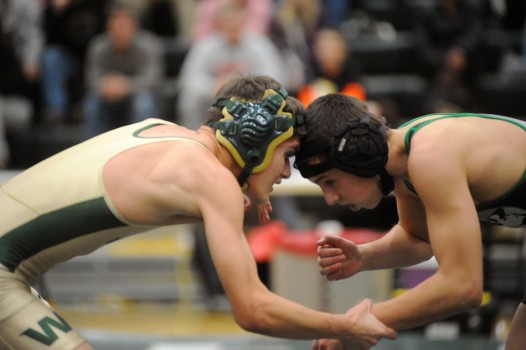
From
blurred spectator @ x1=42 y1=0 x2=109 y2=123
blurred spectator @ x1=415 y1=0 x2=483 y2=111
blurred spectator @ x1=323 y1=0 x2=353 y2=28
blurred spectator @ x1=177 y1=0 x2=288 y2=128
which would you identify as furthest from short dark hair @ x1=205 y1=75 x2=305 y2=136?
blurred spectator @ x1=323 y1=0 x2=353 y2=28

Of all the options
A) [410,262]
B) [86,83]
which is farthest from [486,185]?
[86,83]

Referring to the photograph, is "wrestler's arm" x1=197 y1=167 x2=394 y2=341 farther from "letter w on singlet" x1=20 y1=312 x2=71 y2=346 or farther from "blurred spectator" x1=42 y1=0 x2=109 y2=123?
"blurred spectator" x1=42 y1=0 x2=109 y2=123

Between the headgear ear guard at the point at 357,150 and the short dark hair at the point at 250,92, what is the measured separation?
0.12 meters

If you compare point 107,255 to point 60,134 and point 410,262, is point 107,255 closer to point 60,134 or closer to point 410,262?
point 60,134

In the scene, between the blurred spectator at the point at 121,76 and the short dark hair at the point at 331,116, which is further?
the blurred spectator at the point at 121,76

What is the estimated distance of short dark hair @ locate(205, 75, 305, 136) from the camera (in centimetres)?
420

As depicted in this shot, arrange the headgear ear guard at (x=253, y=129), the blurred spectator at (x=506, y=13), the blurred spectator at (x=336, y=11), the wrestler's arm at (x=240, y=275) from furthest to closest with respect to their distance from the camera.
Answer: the blurred spectator at (x=506, y=13), the blurred spectator at (x=336, y=11), the headgear ear guard at (x=253, y=129), the wrestler's arm at (x=240, y=275)

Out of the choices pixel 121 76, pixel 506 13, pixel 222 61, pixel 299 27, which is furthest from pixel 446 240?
pixel 506 13

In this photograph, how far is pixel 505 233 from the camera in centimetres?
868

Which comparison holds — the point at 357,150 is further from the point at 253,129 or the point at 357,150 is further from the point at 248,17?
the point at 248,17

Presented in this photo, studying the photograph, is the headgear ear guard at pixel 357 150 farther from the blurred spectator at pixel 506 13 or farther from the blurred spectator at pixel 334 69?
the blurred spectator at pixel 506 13

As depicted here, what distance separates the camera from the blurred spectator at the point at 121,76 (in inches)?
364

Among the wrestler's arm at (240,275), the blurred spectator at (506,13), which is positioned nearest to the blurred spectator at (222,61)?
the blurred spectator at (506,13)

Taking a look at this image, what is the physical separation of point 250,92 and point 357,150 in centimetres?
46
